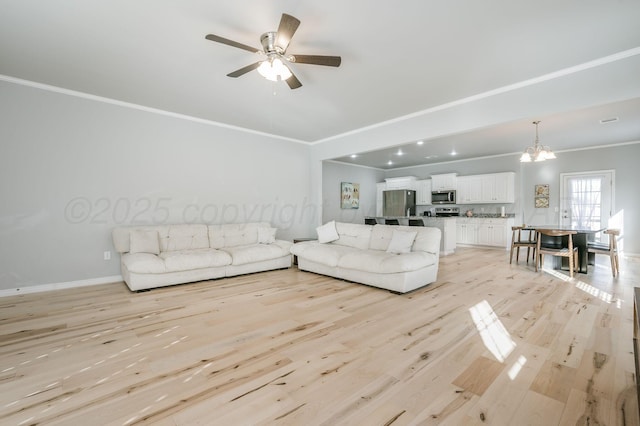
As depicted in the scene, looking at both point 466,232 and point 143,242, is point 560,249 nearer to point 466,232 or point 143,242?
point 466,232

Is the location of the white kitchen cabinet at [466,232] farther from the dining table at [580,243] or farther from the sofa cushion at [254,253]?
the sofa cushion at [254,253]

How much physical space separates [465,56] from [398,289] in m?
2.79

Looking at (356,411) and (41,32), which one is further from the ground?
(41,32)

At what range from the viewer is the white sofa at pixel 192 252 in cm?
388

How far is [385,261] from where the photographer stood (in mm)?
3811

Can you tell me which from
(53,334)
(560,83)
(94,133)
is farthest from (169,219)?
(560,83)

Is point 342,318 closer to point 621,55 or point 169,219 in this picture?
point 169,219

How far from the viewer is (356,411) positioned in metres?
1.56

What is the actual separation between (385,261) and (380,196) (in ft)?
22.7

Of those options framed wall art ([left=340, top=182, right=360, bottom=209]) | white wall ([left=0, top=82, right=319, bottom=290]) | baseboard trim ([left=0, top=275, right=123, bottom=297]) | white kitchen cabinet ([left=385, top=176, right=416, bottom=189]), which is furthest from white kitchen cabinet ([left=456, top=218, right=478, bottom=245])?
baseboard trim ([left=0, top=275, right=123, bottom=297])

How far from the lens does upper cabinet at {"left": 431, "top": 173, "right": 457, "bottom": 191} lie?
8872mm

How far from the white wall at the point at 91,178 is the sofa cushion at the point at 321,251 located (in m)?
1.54

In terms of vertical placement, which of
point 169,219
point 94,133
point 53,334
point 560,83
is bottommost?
point 53,334

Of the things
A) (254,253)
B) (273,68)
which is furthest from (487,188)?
(273,68)
